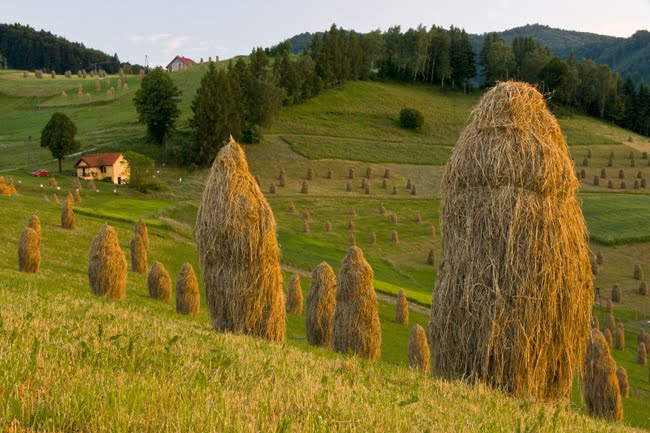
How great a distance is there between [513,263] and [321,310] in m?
17.8

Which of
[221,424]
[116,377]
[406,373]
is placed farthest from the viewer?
[406,373]

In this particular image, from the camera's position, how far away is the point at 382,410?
21.5ft

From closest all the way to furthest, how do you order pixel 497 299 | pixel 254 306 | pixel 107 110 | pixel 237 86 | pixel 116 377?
1. pixel 116 377
2. pixel 497 299
3. pixel 254 306
4. pixel 237 86
5. pixel 107 110

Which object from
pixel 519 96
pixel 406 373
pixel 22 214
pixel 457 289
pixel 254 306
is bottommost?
pixel 22 214

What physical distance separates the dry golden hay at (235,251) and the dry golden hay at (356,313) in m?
8.30

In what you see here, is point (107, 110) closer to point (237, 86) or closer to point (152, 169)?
point (237, 86)

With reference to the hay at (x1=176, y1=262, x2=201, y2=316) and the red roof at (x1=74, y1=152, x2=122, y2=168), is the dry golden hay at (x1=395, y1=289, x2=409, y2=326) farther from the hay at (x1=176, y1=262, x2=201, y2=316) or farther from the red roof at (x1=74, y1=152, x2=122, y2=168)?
the red roof at (x1=74, y1=152, x2=122, y2=168)

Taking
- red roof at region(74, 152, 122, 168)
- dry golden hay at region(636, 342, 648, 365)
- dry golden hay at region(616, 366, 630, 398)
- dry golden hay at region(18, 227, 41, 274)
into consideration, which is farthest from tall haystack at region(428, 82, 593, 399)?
red roof at region(74, 152, 122, 168)

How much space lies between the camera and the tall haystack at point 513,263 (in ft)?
42.4

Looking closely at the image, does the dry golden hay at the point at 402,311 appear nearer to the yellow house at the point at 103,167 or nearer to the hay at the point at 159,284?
the hay at the point at 159,284

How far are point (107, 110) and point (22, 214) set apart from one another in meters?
78.6

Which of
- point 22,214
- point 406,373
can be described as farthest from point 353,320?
point 22,214

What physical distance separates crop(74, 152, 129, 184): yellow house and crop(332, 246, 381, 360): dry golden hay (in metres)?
52.6

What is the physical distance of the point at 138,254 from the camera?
133ft
